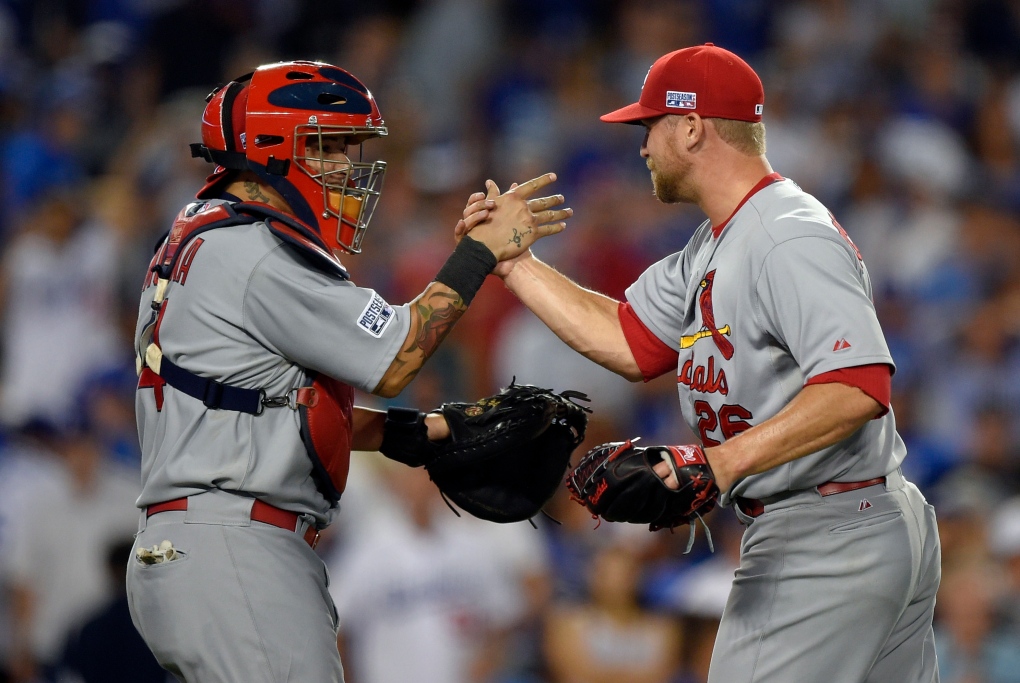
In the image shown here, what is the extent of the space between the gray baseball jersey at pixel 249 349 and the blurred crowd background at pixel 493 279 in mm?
3206

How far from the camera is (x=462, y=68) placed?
38.1 feet

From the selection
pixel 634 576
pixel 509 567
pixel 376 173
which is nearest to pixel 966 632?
pixel 634 576

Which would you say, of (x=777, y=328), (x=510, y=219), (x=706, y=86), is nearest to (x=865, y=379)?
(x=777, y=328)

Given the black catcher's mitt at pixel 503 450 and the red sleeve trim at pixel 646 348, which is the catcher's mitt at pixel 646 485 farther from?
the red sleeve trim at pixel 646 348

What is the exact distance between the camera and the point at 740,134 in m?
4.47

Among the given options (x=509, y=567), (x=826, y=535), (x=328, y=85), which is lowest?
(x=509, y=567)

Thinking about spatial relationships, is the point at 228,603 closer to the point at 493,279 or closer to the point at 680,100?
the point at 680,100

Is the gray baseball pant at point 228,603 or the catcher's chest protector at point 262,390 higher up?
the catcher's chest protector at point 262,390

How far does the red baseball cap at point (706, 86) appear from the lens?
4410mm

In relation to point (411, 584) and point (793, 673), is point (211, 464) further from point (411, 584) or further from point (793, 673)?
point (411, 584)

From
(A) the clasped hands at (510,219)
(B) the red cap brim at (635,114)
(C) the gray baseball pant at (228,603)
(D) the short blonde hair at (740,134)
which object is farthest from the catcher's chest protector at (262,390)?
(D) the short blonde hair at (740,134)

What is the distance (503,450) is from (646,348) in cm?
72

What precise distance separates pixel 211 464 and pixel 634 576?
11.9 ft

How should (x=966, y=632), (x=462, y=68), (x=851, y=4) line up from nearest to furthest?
(x=966, y=632), (x=851, y=4), (x=462, y=68)
